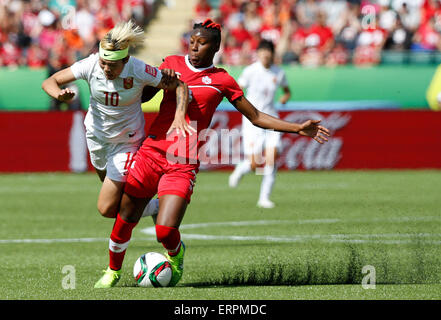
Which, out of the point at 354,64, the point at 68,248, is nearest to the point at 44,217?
the point at 68,248

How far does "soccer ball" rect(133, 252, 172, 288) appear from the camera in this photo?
25.4ft

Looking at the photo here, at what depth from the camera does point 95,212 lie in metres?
14.0

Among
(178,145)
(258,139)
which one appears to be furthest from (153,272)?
(258,139)

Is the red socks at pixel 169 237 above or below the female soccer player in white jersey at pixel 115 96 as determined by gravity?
below

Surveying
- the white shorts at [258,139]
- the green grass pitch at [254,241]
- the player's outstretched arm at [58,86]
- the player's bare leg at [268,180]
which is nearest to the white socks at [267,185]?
the player's bare leg at [268,180]

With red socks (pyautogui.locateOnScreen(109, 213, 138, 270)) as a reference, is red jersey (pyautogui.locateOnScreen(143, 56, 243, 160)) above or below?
above

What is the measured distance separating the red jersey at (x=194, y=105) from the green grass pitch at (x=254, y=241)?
1.20 metres

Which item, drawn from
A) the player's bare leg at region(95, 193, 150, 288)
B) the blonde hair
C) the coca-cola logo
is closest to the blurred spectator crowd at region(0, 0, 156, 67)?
the coca-cola logo

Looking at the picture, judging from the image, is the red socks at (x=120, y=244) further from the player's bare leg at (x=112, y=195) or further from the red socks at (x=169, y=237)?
the player's bare leg at (x=112, y=195)

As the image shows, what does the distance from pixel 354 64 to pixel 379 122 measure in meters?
2.54

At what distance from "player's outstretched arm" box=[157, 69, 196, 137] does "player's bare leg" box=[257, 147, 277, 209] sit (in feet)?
21.9

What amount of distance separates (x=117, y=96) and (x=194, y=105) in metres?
0.65

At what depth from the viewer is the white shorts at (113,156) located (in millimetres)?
8016

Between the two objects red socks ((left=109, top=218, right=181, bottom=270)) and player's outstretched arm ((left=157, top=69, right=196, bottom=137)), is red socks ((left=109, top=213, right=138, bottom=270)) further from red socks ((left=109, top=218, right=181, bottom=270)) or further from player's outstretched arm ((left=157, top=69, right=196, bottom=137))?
player's outstretched arm ((left=157, top=69, right=196, bottom=137))
